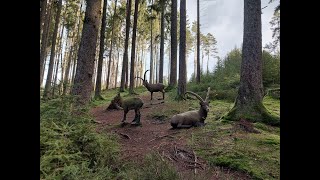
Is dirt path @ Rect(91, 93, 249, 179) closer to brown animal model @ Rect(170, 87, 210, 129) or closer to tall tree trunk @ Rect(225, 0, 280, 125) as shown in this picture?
brown animal model @ Rect(170, 87, 210, 129)

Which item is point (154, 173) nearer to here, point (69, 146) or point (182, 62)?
point (69, 146)

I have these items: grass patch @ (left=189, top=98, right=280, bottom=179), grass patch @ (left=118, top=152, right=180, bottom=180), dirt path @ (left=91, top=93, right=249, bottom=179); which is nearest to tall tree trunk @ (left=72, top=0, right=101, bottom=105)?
dirt path @ (left=91, top=93, right=249, bottom=179)

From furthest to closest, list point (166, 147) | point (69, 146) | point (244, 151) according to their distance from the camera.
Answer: point (166, 147), point (244, 151), point (69, 146)

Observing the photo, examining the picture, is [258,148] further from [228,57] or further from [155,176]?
[228,57]

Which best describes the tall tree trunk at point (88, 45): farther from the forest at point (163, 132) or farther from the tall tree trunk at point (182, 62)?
the tall tree trunk at point (182, 62)

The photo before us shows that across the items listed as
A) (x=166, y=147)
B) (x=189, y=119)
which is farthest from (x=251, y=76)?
(x=166, y=147)

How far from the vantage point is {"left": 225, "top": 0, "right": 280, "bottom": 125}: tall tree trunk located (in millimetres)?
7859

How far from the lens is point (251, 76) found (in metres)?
8.16
